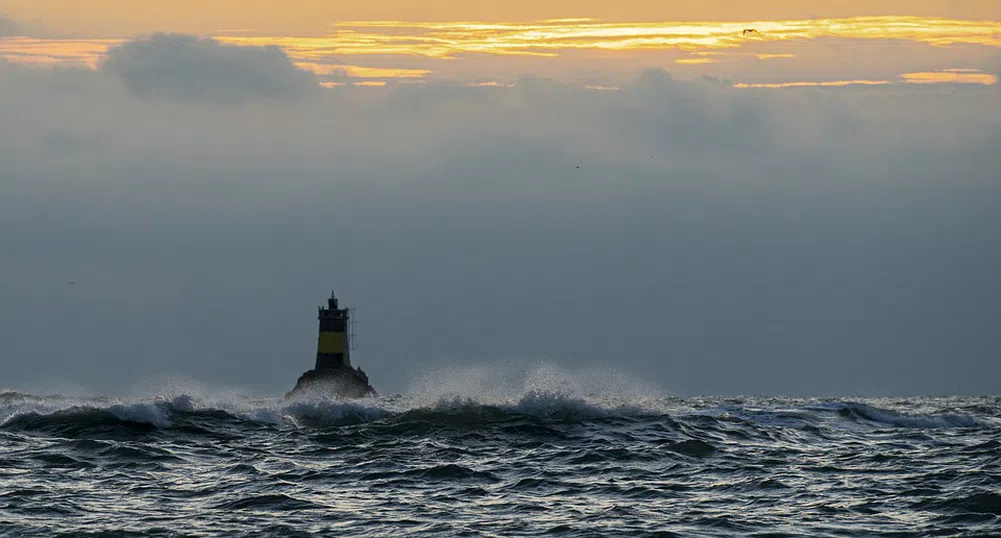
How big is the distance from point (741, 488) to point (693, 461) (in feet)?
13.8

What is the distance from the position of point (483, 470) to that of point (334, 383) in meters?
37.4

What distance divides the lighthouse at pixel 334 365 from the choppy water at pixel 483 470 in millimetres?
21982

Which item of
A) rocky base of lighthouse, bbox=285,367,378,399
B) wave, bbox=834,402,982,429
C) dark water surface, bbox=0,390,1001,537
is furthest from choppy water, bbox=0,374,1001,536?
rocky base of lighthouse, bbox=285,367,378,399

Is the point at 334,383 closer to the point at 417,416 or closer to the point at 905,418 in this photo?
the point at 417,416

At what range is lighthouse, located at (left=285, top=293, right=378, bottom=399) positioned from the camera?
64.4 meters

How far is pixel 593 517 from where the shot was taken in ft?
73.9

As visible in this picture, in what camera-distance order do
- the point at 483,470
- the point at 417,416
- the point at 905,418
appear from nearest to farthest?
the point at 483,470 → the point at 417,416 → the point at 905,418

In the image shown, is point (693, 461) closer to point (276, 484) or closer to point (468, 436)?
point (468, 436)

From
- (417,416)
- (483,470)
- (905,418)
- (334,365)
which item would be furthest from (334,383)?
(483,470)

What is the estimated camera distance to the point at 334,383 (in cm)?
6450

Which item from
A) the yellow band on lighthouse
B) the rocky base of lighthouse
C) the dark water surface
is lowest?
the dark water surface

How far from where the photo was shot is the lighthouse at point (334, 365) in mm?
64375

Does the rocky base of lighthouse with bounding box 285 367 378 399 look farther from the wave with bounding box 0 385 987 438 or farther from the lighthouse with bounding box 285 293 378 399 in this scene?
the wave with bounding box 0 385 987 438

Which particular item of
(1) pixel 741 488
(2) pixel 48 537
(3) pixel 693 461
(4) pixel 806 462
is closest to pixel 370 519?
(2) pixel 48 537
